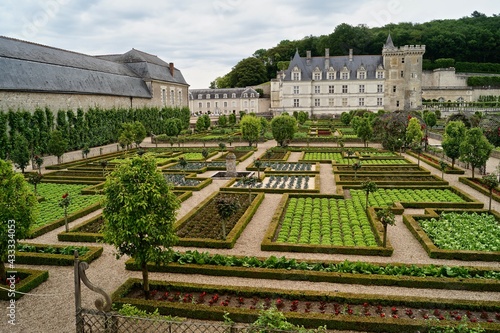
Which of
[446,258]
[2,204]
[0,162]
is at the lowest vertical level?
[446,258]

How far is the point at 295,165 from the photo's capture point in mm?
28812

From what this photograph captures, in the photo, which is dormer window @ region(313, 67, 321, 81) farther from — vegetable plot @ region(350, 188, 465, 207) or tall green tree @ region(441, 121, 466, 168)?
vegetable plot @ region(350, 188, 465, 207)

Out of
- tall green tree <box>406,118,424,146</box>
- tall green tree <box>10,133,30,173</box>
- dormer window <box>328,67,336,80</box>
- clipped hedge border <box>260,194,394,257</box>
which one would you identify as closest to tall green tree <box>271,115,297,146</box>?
tall green tree <box>406,118,424,146</box>

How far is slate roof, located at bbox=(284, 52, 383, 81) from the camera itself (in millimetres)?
68688

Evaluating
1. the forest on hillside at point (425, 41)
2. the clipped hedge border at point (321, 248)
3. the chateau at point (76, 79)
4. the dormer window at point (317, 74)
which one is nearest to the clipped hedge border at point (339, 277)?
the clipped hedge border at point (321, 248)

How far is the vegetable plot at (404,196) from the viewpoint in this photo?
18.5 m

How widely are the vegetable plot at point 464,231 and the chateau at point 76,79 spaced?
30.5m

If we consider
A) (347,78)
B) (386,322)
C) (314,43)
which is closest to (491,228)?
(386,322)

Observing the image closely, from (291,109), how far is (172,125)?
113ft

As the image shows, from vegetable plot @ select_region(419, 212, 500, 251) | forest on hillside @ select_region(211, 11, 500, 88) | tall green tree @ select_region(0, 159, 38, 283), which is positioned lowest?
vegetable plot @ select_region(419, 212, 500, 251)

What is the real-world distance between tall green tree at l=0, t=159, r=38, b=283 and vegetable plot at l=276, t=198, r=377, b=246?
7.89 m

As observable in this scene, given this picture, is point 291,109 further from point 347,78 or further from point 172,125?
point 172,125

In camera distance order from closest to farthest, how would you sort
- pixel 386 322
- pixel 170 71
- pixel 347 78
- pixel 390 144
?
pixel 386 322 → pixel 390 144 → pixel 170 71 → pixel 347 78

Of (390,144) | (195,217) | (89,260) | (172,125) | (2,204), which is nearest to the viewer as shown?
(2,204)
